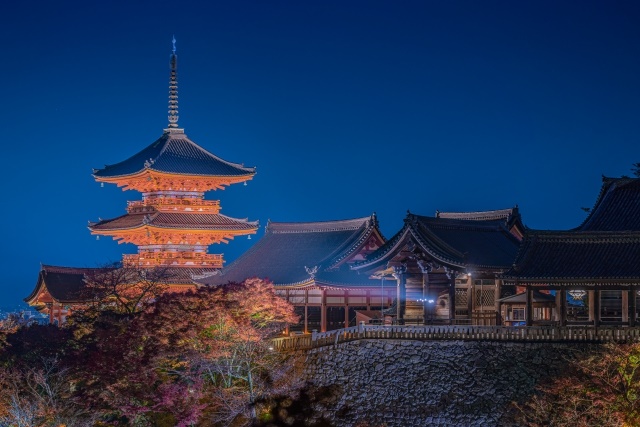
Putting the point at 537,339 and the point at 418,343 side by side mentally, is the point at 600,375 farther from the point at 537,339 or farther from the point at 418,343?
the point at 418,343

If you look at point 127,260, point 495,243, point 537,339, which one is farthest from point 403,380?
point 127,260

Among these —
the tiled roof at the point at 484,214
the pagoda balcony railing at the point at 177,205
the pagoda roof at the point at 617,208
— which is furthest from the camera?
the pagoda balcony railing at the point at 177,205

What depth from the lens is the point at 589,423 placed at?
36656mm

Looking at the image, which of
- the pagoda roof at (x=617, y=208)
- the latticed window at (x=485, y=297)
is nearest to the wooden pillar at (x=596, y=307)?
the pagoda roof at (x=617, y=208)

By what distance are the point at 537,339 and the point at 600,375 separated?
Answer: 391 cm

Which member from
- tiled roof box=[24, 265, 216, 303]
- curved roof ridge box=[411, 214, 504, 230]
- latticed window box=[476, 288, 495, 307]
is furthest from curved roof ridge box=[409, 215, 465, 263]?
tiled roof box=[24, 265, 216, 303]

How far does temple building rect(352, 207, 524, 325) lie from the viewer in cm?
4641

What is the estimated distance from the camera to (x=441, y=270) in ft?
155

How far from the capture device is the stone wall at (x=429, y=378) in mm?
40031

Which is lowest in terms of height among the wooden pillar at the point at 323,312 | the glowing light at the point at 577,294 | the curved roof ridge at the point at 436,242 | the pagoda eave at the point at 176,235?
the wooden pillar at the point at 323,312

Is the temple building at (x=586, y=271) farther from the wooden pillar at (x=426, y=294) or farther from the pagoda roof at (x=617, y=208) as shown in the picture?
the wooden pillar at (x=426, y=294)

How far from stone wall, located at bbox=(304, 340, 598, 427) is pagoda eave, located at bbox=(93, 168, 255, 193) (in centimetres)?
2527

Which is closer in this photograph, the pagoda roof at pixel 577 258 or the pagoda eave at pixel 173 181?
the pagoda roof at pixel 577 258

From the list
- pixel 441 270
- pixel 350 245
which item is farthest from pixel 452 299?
pixel 350 245
